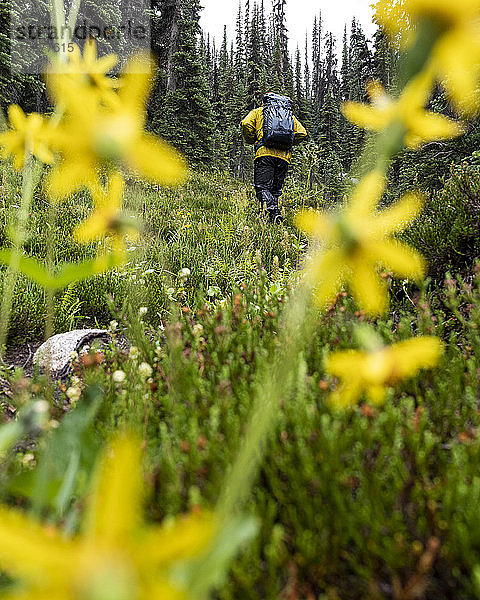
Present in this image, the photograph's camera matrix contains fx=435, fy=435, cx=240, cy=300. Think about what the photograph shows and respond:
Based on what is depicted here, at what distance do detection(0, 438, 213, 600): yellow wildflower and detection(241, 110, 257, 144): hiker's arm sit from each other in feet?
27.7

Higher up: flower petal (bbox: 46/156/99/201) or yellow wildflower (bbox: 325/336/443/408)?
flower petal (bbox: 46/156/99/201)

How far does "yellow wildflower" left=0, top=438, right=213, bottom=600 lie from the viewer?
13.6 inches

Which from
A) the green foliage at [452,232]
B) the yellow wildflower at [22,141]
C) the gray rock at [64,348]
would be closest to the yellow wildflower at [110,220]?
the yellow wildflower at [22,141]

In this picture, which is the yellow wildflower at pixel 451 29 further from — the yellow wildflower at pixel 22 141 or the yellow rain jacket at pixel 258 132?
the yellow rain jacket at pixel 258 132

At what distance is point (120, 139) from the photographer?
0.59 metres

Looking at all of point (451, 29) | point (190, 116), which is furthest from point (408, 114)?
point (190, 116)

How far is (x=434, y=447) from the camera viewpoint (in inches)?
50.1

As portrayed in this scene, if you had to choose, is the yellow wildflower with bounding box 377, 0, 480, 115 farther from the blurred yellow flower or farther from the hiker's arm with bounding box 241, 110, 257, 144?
the hiker's arm with bounding box 241, 110, 257, 144

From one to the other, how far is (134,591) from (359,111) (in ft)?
2.00

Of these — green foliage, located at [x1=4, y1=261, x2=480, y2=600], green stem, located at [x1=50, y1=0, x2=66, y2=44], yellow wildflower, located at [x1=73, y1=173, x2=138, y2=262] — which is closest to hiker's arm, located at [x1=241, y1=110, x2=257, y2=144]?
green foliage, located at [x1=4, y1=261, x2=480, y2=600]

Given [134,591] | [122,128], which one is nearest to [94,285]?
[122,128]

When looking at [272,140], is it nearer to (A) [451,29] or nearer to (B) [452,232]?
(B) [452,232]

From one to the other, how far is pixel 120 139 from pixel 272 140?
25.8ft

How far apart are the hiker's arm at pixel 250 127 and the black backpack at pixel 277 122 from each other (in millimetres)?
327
